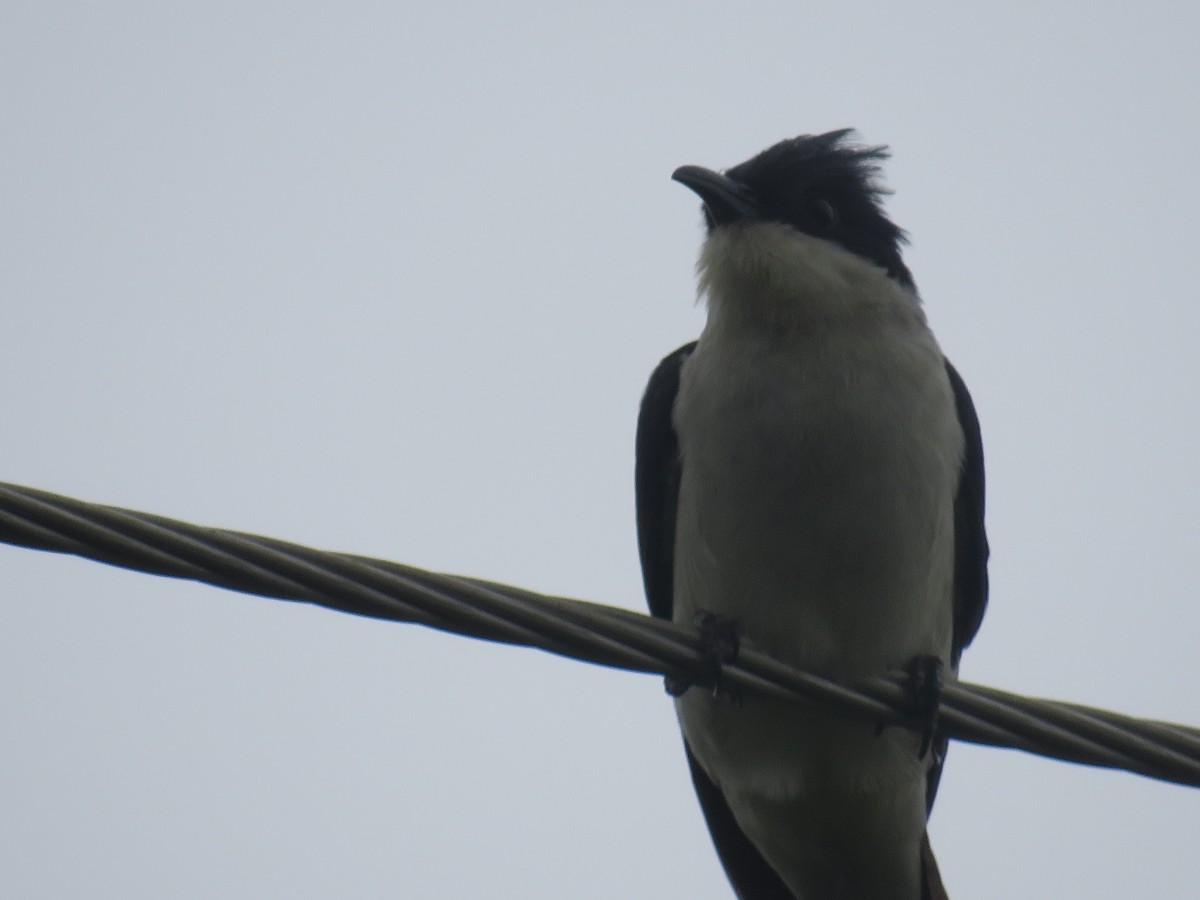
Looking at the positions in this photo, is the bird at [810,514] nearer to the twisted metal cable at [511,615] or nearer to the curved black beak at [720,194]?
the curved black beak at [720,194]

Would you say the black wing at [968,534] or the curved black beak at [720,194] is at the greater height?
the curved black beak at [720,194]

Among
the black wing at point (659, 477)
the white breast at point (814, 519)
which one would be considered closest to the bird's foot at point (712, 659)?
the white breast at point (814, 519)

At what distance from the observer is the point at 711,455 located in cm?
499

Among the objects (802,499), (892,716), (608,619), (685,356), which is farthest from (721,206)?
(608,619)

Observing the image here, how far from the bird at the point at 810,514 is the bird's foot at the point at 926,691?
0.14 ft

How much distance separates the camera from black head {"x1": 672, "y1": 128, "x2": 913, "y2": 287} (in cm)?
596

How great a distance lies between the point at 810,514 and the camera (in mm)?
4801

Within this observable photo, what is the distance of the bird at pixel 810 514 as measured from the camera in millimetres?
4809

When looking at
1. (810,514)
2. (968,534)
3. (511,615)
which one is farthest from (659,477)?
(511,615)

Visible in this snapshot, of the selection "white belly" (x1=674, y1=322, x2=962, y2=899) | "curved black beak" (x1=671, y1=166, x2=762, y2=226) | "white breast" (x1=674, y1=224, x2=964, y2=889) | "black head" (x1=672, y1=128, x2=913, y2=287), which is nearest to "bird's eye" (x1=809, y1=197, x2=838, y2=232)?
"black head" (x1=672, y1=128, x2=913, y2=287)

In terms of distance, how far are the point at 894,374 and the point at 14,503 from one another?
3.14 m

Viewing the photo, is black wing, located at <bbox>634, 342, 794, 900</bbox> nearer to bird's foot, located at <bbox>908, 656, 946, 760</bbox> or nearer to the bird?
the bird

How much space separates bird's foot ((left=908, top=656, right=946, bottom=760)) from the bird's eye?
193cm

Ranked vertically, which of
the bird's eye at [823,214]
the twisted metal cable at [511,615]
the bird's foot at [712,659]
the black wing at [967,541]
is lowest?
the twisted metal cable at [511,615]
